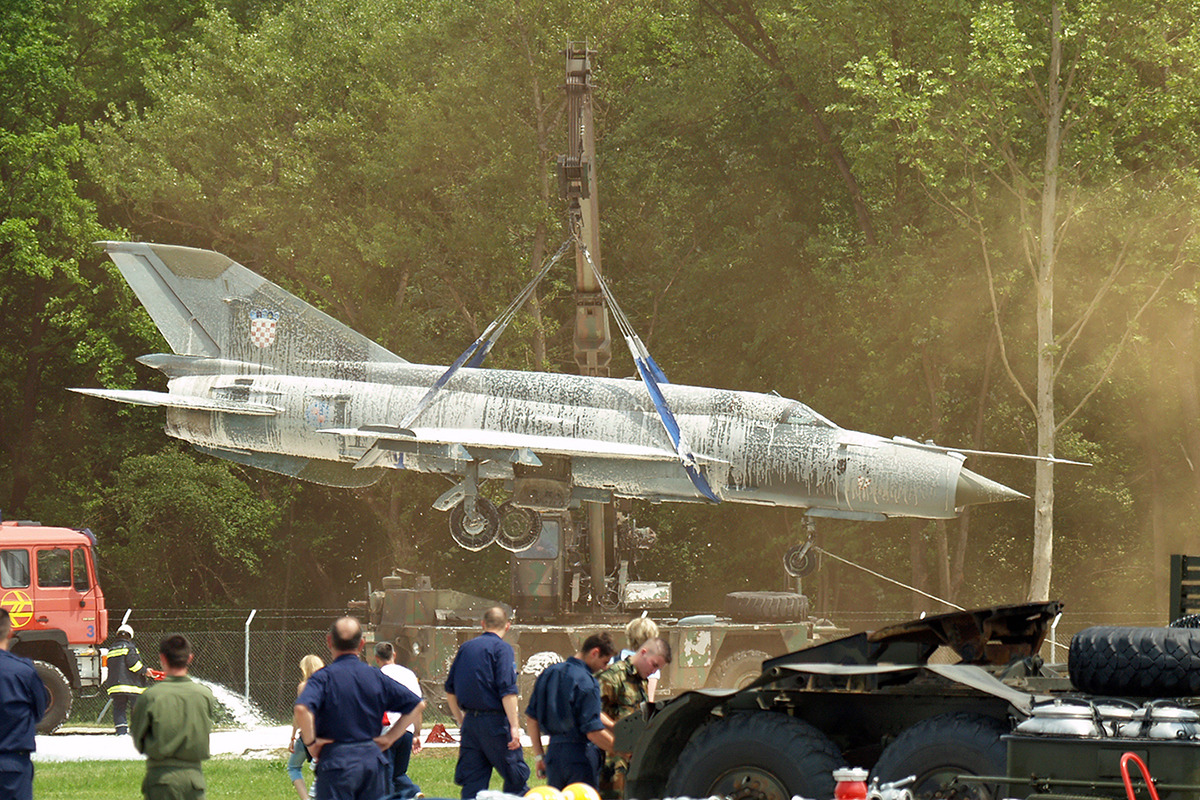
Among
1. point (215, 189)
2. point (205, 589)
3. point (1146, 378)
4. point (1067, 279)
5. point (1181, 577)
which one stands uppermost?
point (215, 189)

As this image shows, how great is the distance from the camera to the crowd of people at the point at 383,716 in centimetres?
727

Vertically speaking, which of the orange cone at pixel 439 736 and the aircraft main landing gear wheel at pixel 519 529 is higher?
the aircraft main landing gear wheel at pixel 519 529

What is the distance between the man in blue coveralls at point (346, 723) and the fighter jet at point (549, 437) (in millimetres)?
9777

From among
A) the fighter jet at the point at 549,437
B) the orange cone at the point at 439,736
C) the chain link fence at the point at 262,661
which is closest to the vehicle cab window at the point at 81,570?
the fighter jet at the point at 549,437

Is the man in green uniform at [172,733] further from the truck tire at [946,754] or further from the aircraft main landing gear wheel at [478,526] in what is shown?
the aircraft main landing gear wheel at [478,526]

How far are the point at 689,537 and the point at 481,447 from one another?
15.3 meters

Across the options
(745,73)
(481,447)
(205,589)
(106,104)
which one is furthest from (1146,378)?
(106,104)

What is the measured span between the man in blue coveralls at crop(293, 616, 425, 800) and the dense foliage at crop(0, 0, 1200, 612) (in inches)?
756

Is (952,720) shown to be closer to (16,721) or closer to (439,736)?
(16,721)

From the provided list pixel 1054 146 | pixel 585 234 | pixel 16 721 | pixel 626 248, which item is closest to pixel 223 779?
→ pixel 16 721

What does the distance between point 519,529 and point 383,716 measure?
410 inches

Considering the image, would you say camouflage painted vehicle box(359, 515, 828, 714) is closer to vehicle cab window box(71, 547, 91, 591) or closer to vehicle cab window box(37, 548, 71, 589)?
vehicle cab window box(71, 547, 91, 591)

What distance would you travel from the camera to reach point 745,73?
98.8ft

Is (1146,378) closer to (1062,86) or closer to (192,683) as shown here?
(1062,86)
